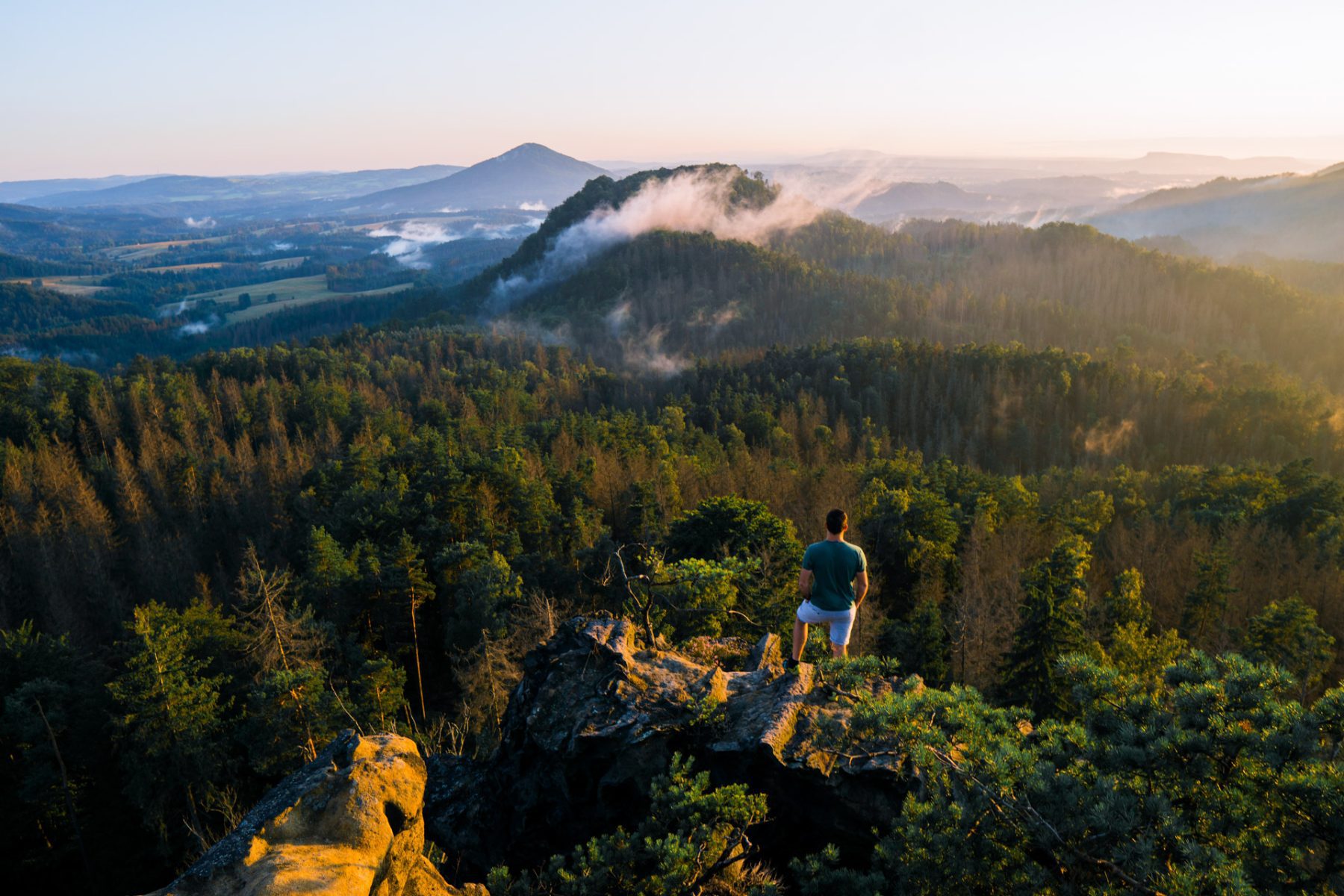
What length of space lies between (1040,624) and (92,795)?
1719 inches

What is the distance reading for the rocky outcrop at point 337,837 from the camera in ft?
23.7

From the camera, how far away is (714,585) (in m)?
24.0

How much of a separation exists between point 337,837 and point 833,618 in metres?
7.87

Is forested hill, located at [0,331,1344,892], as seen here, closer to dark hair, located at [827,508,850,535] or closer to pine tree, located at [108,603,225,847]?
pine tree, located at [108,603,225,847]

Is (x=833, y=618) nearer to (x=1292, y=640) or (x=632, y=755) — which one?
(x=632, y=755)

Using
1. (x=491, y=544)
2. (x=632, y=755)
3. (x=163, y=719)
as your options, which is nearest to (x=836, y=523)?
(x=632, y=755)

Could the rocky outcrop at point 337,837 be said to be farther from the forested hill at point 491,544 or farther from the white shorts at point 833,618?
the white shorts at point 833,618

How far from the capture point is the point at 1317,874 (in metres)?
5.79

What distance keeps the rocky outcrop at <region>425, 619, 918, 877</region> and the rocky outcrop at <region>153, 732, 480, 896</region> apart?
10.3ft

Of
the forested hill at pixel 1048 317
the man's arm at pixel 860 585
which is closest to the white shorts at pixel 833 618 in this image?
the man's arm at pixel 860 585

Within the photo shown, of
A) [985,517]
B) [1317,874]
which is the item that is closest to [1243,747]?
[1317,874]

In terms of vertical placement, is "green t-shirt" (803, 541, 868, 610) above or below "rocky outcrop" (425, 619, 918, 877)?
above

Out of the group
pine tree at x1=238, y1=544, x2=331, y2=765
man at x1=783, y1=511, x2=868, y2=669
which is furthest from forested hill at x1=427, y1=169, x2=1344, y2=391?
man at x1=783, y1=511, x2=868, y2=669

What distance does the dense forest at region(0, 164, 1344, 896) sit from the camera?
691 cm
